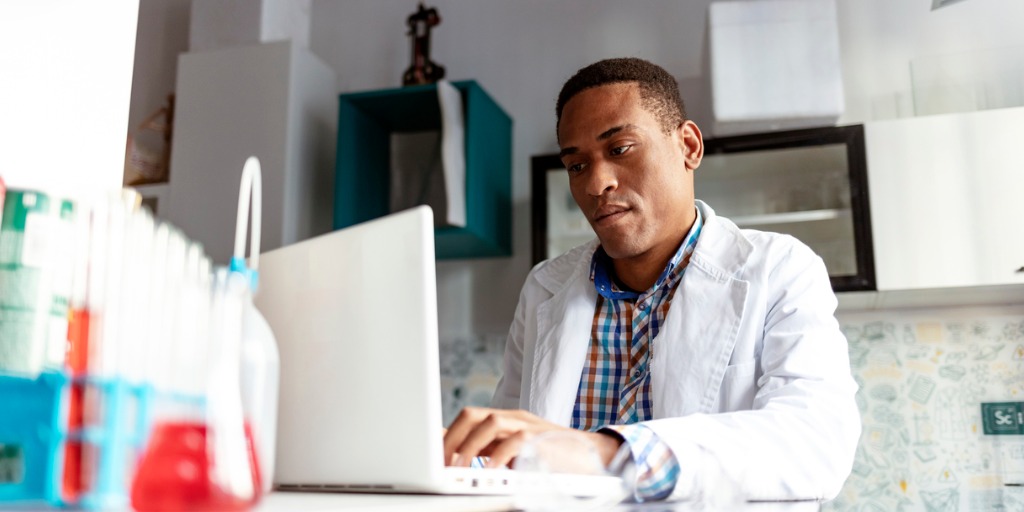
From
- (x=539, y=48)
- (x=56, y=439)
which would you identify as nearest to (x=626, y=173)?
(x=56, y=439)

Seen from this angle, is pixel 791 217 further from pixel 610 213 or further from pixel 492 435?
pixel 492 435

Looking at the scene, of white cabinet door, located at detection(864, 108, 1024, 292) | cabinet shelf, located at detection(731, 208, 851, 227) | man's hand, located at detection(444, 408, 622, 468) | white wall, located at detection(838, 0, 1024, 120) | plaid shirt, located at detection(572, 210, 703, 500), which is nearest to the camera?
man's hand, located at detection(444, 408, 622, 468)

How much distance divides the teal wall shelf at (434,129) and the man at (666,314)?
2.66 feet

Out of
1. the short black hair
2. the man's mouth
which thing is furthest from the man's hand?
the short black hair

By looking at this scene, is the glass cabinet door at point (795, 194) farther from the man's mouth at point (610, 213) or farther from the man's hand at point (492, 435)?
the man's hand at point (492, 435)

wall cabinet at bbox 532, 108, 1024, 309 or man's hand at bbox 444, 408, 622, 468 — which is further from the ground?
wall cabinet at bbox 532, 108, 1024, 309

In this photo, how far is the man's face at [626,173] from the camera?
1581mm

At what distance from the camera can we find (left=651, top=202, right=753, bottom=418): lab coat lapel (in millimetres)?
1406

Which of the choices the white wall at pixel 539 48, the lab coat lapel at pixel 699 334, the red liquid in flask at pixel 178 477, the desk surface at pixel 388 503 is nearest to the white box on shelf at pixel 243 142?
the white wall at pixel 539 48

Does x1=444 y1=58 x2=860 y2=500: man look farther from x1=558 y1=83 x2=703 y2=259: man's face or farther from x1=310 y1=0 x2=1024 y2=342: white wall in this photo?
x1=310 y1=0 x2=1024 y2=342: white wall

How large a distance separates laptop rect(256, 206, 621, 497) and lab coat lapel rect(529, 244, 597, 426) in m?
0.69

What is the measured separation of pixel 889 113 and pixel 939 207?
44 centimetres

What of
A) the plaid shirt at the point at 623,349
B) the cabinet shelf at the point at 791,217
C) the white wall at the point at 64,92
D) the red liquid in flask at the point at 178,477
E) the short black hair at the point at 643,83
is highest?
the short black hair at the point at 643,83

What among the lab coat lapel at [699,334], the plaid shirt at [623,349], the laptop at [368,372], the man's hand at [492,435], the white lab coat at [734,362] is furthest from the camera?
the plaid shirt at [623,349]
